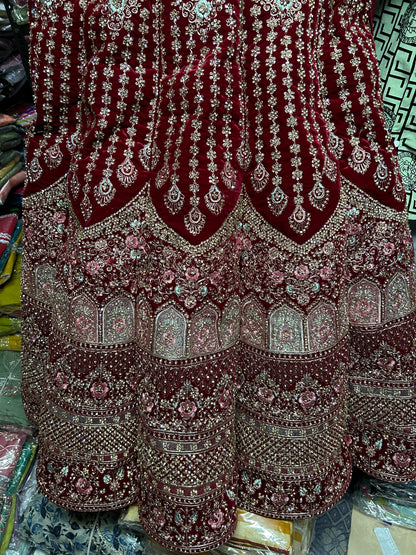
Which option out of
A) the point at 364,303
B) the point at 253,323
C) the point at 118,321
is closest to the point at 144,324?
the point at 118,321

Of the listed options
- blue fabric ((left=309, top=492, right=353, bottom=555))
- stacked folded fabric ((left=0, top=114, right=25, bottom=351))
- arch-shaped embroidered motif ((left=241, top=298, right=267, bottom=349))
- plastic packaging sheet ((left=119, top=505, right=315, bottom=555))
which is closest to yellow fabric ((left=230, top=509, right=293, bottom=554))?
plastic packaging sheet ((left=119, top=505, right=315, bottom=555))

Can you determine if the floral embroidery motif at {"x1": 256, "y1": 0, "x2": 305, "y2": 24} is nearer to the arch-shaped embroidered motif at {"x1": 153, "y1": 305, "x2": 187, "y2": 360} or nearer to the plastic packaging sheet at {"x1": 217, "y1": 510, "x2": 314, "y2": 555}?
the arch-shaped embroidered motif at {"x1": 153, "y1": 305, "x2": 187, "y2": 360}

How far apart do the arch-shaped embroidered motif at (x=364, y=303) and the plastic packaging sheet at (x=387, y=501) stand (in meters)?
0.39

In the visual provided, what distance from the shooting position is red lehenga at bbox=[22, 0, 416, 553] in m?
0.67

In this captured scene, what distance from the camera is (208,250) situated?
0.67 meters

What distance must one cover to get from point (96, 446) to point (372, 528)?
564 mm

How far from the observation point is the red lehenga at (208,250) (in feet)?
2.18

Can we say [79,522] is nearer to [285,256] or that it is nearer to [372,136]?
[285,256]

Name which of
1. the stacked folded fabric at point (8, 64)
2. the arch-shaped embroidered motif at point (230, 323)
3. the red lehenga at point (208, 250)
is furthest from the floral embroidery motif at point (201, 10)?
the stacked folded fabric at point (8, 64)

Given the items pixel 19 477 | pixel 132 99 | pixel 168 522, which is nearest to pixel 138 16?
pixel 132 99

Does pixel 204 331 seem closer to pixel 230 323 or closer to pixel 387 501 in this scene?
pixel 230 323

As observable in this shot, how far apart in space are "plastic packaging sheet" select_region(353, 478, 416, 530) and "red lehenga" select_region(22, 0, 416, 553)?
21 centimetres

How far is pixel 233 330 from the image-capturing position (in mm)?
724

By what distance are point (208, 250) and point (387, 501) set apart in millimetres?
666
